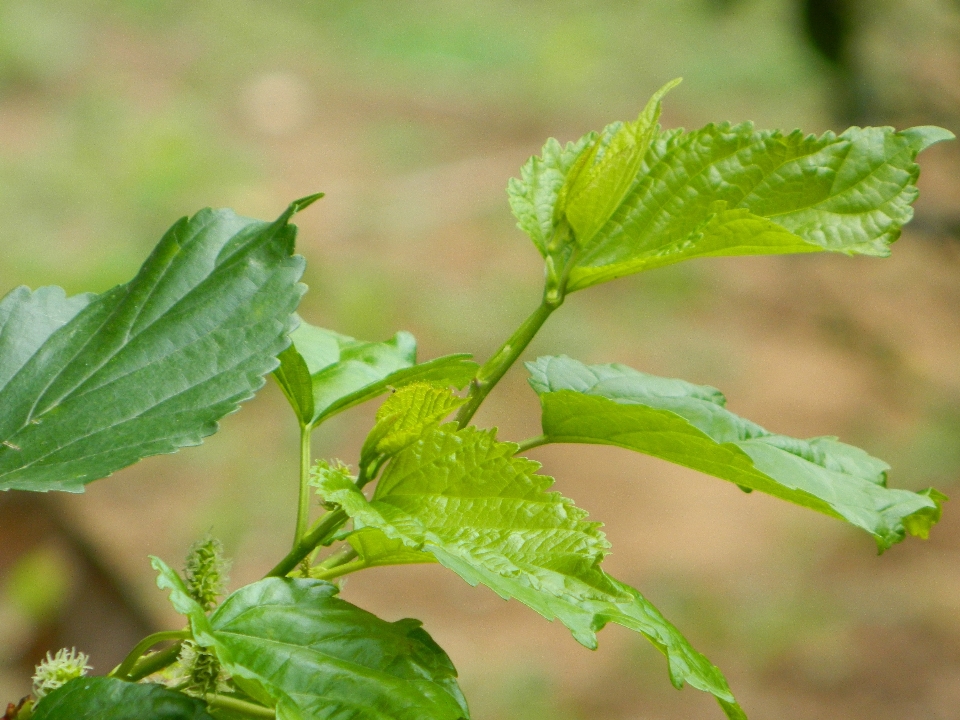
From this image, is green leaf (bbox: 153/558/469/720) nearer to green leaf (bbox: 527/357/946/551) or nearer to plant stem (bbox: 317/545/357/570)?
plant stem (bbox: 317/545/357/570)

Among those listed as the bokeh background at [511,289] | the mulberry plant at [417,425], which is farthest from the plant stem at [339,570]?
the bokeh background at [511,289]

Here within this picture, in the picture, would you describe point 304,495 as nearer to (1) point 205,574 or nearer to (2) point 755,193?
(1) point 205,574

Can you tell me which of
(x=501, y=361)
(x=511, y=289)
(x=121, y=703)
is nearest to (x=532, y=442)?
(x=501, y=361)

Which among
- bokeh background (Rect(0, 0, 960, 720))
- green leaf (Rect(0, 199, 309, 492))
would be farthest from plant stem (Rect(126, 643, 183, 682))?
bokeh background (Rect(0, 0, 960, 720))

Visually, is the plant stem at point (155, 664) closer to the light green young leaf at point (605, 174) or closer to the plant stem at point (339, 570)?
the plant stem at point (339, 570)

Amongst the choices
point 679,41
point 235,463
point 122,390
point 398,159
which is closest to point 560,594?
point 122,390

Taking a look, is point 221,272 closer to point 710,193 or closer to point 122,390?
point 122,390
